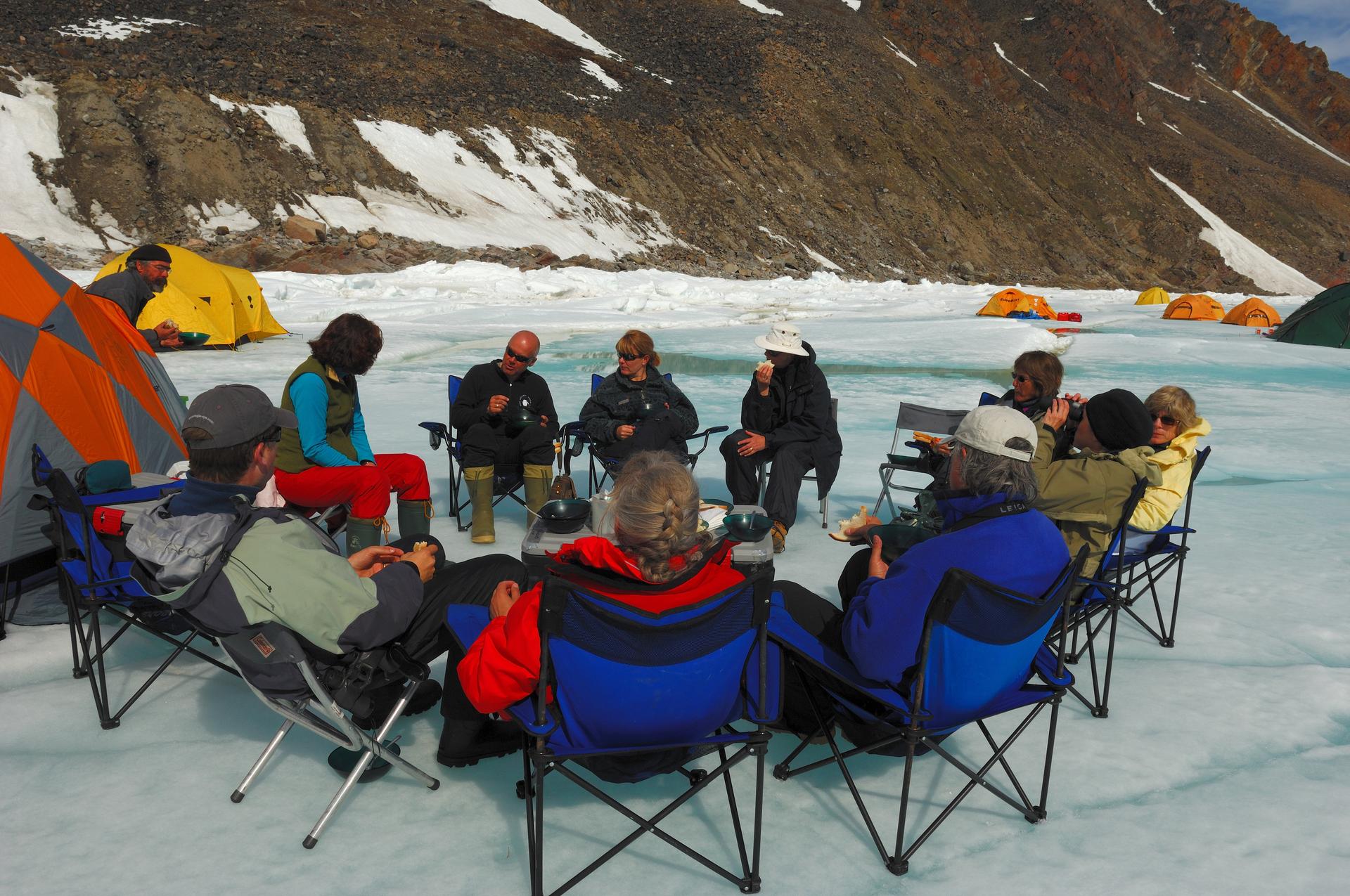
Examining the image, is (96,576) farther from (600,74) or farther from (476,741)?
(600,74)

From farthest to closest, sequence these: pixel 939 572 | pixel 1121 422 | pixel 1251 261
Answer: pixel 1251 261, pixel 1121 422, pixel 939 572

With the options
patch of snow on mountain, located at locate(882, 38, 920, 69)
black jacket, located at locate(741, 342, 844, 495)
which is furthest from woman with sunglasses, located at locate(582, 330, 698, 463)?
patch of snow on mountain, located at locate(882, 38, 920, 69)

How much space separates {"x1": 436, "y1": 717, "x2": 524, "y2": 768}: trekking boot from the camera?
238 cm

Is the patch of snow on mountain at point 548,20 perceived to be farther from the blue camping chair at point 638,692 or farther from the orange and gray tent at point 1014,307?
the blue camping chair at point 638,692

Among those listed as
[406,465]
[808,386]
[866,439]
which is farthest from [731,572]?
[866,439]

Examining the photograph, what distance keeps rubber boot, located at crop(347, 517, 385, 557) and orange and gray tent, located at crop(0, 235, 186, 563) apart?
0.94 meters

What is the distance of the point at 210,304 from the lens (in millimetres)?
11766

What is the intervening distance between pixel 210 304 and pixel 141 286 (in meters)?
7.59

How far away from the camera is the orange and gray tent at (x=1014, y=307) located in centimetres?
2166

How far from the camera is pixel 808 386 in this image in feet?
15.5

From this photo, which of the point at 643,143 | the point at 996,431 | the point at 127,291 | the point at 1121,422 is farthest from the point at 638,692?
the point at 643,143

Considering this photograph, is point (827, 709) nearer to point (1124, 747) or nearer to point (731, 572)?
point (731, 572)

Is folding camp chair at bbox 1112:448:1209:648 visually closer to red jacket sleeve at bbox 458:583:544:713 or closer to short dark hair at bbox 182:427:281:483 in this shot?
red jacket sleeve at bbox 458:583:544:713

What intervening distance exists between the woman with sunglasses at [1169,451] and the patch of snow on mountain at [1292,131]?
115974mm
